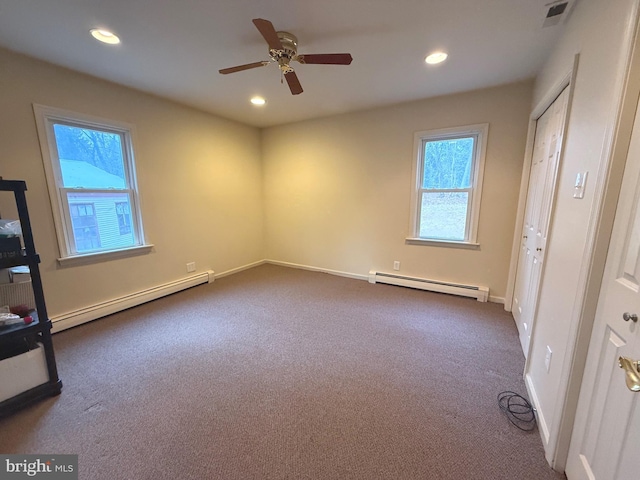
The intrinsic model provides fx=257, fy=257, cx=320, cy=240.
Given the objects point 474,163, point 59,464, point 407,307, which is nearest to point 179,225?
point 59,464

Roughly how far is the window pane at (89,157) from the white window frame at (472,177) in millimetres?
3597

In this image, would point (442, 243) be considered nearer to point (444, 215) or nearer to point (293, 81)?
point (444, 215)

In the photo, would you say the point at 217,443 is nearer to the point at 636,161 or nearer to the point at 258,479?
the point at 258,479

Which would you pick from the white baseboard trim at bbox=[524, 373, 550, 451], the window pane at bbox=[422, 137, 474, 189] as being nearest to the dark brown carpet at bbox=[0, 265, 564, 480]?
the white baseboard trim at bbox=[524, 373, 550, 451]

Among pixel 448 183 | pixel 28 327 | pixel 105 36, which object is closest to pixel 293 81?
pixel 105 36

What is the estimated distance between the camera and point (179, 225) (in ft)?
11.6

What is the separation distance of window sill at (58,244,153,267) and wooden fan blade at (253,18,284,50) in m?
2.69

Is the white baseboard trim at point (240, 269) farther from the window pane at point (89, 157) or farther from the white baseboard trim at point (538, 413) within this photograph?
the white baseboard trim at point (538, 413)

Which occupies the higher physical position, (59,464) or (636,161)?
(636,161)

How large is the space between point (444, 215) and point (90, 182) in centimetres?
413

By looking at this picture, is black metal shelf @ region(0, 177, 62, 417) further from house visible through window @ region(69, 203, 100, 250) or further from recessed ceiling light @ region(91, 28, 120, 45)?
recessed ceiling light @ region(91, 28, 120, 45)

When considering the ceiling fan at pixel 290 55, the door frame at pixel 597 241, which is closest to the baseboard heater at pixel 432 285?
the door frame at pixel 597 241

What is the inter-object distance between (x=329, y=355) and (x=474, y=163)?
2784 mm

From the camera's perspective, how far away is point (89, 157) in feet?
8.89
